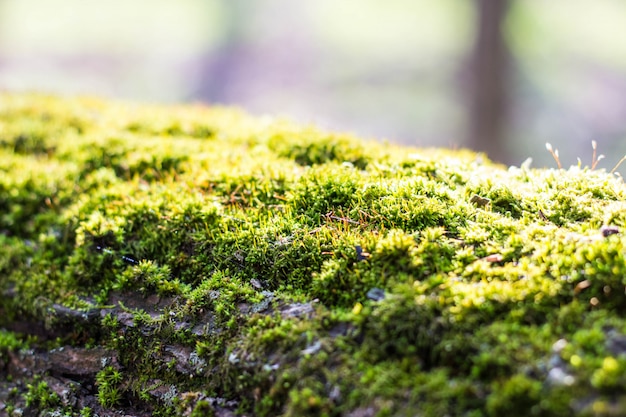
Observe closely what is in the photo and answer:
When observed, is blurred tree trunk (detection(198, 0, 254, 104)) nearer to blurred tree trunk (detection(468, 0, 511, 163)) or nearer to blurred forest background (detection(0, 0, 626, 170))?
blurred forest background (detection(0, 0, 626, 170))

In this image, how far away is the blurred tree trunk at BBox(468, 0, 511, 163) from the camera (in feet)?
43.9

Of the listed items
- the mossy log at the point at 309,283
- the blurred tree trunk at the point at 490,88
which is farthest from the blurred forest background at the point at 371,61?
the mossy log at the point at 309,283

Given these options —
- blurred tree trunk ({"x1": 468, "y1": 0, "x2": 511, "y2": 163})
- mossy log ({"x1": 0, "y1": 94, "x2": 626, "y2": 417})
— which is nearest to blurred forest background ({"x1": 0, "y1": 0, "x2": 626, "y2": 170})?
blurred tree trunk ({"x1": 468, "y1": 0, "x2": 511, "y2": 163})

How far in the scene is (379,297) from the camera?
114 inches

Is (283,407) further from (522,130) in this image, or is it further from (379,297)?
(522,130)

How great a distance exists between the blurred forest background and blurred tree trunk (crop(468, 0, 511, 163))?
32mm

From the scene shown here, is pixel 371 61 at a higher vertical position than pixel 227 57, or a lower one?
higher

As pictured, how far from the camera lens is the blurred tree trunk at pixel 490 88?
13375mm

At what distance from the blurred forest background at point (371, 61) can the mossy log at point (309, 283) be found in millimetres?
9825

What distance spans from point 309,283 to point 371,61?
20.2 meters

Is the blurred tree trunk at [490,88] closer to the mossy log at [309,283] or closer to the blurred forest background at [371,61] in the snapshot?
the blurred forest background at [371,61]

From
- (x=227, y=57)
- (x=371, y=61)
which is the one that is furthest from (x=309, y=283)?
(x=227, y=57)

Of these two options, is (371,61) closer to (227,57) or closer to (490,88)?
(227,57)

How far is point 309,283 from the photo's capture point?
3273 millimetres
